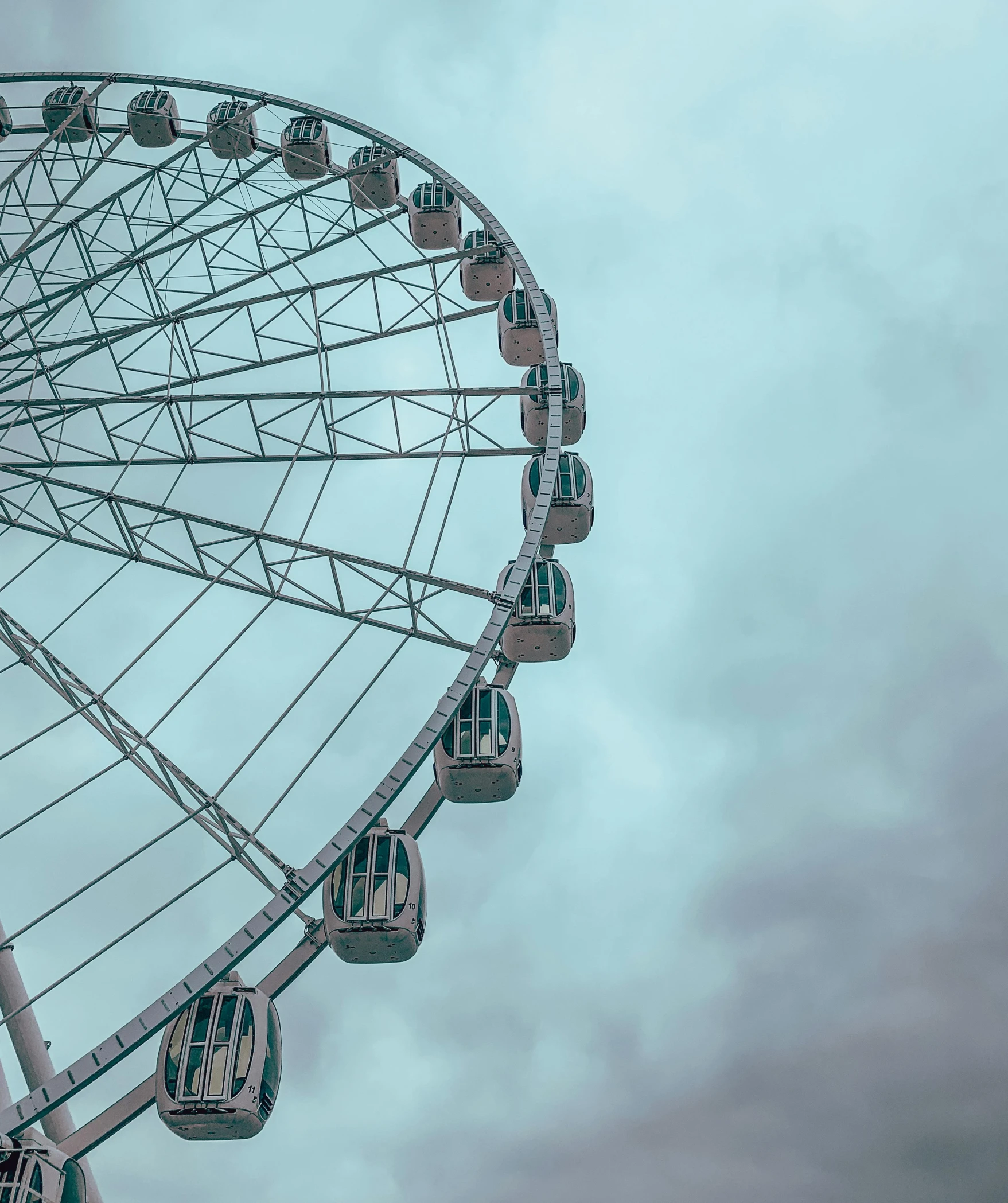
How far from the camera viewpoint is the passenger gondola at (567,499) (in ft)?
68.8

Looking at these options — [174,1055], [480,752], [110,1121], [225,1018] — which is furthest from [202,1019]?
[480,752]

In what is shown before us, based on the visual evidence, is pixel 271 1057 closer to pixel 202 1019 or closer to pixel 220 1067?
pixel 220 1067

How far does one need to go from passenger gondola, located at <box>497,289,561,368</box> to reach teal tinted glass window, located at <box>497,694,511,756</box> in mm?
9279

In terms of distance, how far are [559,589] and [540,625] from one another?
3.00 ft

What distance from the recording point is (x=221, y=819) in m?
14.3

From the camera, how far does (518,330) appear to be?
2317cm

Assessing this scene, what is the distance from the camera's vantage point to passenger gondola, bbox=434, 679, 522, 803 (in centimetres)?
1628

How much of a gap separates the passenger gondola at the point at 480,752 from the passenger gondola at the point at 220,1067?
4.49 meters

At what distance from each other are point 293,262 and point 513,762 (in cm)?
1251

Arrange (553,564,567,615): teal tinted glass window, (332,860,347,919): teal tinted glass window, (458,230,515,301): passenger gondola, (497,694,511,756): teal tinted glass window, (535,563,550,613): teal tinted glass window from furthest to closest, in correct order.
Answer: (458,230,515,301): passenger gondola, (553,564,567,615): teal tinted glass window, (535,563,550,613): teal tinted glass window, (497,694,511,756): teal tinted glass window, (332,860,347,919): teal tinted glass window

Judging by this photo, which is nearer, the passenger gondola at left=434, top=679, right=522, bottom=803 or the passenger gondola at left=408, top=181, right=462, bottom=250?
the passenger gondola at left=434, top=679, right=522, bottom=803

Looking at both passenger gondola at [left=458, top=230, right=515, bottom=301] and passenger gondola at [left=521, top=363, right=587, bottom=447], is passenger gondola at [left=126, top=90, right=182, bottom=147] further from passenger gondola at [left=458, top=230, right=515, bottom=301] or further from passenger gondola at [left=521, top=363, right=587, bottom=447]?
passenger gondola at [left=521, top=363, right=587, bottom=447]

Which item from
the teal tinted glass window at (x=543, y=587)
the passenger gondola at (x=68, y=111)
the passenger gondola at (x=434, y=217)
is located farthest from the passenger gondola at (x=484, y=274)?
the passenger gondola at (x=68, y=111)

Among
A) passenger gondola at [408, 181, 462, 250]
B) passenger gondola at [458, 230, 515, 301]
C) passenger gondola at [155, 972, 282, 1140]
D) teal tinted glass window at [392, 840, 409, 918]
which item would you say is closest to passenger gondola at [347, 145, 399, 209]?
passenger gondola at [408, 181, 462, 250]
